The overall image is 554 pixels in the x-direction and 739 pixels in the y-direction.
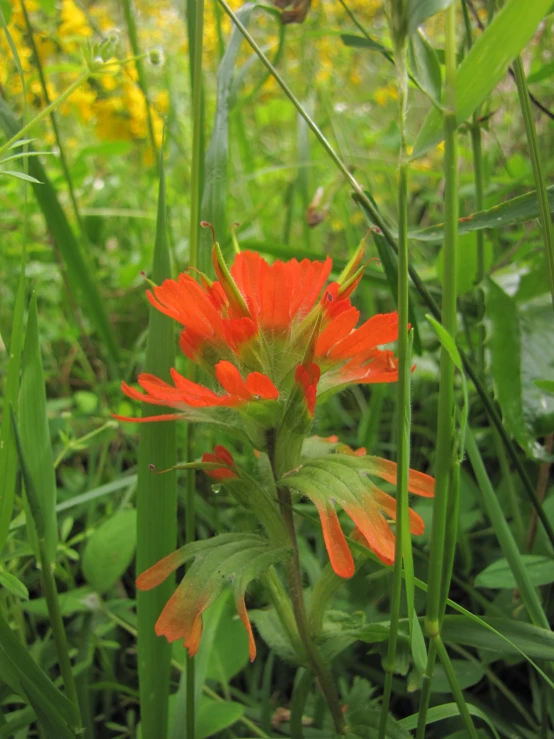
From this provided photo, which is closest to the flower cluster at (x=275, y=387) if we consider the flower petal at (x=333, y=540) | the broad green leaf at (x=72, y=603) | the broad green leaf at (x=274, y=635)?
the flower petal at (x=333, y=540)

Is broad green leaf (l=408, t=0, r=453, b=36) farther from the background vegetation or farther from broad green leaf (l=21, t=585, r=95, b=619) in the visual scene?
broad green leaf (l=21, t=585, r=95, b=619)

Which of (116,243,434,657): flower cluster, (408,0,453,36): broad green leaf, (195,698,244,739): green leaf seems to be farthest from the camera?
(195,698,244,739): green leaf

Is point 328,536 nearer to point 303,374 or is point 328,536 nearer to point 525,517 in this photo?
point 303,374

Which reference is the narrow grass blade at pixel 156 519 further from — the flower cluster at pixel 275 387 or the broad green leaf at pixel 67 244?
the broad green leaf at pixel 67 244

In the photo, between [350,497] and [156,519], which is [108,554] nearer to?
[156,519]

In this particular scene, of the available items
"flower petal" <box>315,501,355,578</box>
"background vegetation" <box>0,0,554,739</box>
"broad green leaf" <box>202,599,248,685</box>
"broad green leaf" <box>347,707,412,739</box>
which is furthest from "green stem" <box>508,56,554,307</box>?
"broad green leaf" <box>202,599,248,685</box>

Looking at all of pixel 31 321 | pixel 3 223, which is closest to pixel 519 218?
pixel 31 321

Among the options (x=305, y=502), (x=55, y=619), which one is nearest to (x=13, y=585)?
(x=55, y=619)
